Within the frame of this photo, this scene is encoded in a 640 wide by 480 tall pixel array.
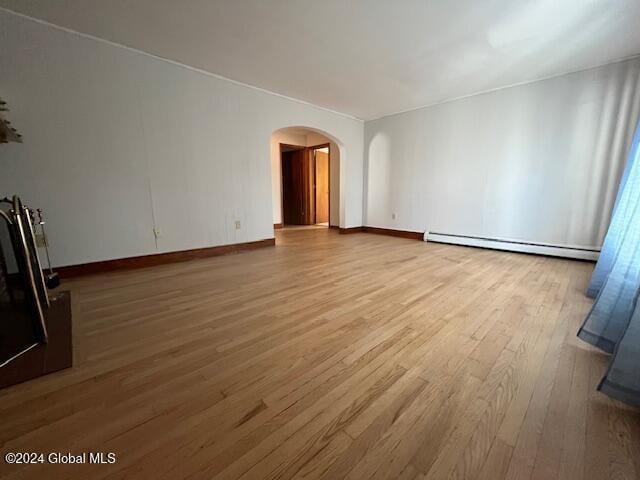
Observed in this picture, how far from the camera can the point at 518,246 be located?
3.66 meters

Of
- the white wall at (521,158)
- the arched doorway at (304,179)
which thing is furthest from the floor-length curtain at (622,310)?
the arched doorway at (304,179)

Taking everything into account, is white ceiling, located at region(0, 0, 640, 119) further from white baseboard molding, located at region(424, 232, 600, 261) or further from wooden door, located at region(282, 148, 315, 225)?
wooden door, located at region(282, 148, 315, 225)

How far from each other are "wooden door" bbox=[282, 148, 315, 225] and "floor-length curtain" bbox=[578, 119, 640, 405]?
226 inches

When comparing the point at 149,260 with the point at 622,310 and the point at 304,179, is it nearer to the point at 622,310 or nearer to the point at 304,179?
the point at 622,310

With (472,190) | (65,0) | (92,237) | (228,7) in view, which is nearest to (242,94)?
(228,7)

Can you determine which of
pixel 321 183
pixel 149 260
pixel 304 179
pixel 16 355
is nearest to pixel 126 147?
pixel 149 260

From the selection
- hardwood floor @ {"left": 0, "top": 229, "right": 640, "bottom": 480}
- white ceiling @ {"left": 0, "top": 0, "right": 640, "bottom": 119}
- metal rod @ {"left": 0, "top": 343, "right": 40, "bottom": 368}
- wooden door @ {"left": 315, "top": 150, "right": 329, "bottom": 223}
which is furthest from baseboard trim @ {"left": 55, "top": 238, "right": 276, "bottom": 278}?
wooden door @ {"left": 315, "top": 150, "right": 329, "bottom": 223}

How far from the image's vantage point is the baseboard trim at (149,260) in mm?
2588

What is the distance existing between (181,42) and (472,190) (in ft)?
14.4

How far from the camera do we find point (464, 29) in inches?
90.8

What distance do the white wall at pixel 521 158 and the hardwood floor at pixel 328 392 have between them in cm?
190

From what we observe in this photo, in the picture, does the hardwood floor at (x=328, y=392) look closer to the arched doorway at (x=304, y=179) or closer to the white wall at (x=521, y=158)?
the white wall at (x=521, y=158)

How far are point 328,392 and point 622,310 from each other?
1.56 m

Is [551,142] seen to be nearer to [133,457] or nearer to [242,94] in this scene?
[242,94]
